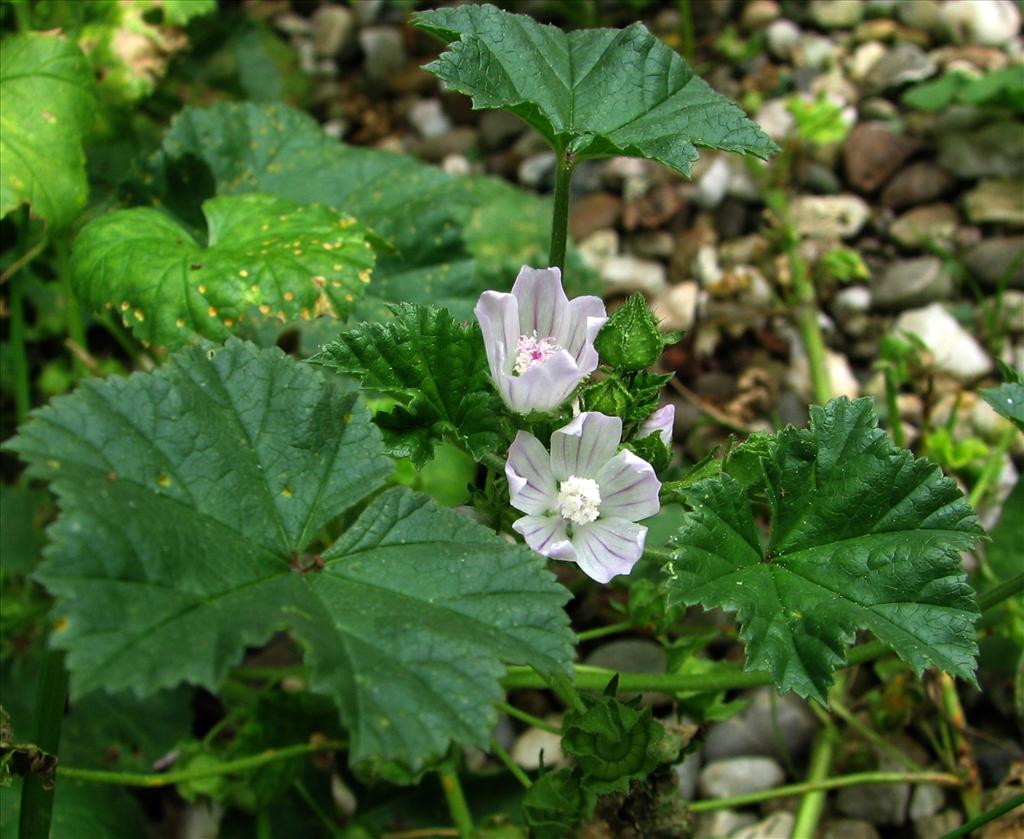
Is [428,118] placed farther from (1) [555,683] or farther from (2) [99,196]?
(1) [555,683]

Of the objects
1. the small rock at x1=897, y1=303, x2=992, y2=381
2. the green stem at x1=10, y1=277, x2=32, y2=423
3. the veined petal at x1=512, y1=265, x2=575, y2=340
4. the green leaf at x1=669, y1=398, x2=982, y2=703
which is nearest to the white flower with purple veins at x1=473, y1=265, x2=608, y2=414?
the veined petal at x1=512, y1=265, x2=575, y2=340

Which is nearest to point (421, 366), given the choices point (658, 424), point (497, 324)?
point (497, 324)

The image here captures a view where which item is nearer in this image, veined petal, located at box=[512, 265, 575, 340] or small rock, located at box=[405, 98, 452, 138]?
veined petal, located at box=[512, 265, 575, 340]

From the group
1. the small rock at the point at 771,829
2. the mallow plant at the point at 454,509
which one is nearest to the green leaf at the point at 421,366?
the mallow plant at the point at 454,509

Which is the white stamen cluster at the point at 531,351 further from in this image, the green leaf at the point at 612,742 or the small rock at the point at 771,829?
the small rock at the point at 771,829

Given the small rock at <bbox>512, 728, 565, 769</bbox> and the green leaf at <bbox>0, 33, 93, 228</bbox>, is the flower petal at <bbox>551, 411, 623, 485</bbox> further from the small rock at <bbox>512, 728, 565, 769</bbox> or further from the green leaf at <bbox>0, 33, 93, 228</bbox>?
the green leaf at <bbox>0, 33, 93, 228</bbox>

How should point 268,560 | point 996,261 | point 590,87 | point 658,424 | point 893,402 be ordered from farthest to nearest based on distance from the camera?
point 996,261 → point 893,402 → point 590,87 → point 658,424 → point 268,560

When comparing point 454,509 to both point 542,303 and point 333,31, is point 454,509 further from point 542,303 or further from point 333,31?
point 333,31
